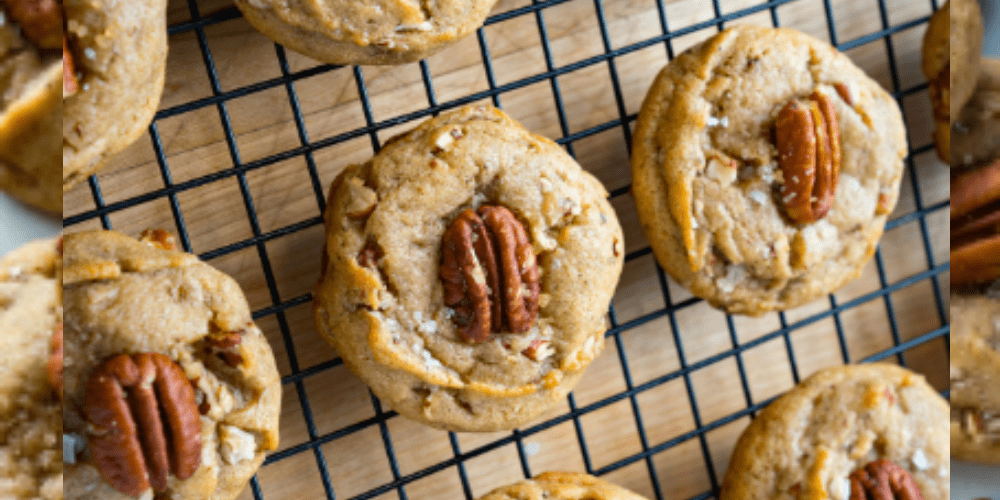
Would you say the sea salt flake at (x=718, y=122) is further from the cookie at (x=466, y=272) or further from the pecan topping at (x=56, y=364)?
the pecan topping at (x=56, y=364)

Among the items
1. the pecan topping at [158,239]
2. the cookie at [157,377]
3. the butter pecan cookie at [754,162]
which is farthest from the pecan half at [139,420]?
the butter pecan cookie at [754,162]

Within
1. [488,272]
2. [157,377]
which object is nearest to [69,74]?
[157,377]

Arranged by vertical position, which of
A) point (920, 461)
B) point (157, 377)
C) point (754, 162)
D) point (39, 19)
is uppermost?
point (39, 19)

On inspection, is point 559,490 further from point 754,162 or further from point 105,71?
point 105,71

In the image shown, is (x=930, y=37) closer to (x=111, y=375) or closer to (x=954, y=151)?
(x=954, y=151)

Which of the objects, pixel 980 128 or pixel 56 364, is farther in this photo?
pixel 56 364

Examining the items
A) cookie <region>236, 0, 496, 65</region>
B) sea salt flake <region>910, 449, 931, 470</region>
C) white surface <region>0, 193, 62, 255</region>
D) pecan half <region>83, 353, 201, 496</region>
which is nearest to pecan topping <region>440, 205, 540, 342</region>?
cookie <region>236, 0, 496, 65</region>

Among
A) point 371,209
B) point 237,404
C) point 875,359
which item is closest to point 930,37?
point 875,359
